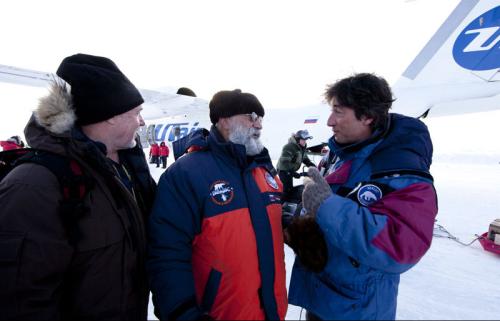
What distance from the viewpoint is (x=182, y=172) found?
1.29 m

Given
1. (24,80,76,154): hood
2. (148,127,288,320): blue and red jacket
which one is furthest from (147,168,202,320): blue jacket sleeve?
(24,80,76,154): hood

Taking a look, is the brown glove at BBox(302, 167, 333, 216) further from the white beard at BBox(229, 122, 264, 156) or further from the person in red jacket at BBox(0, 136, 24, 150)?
the person in red jacket at BBox(0, 136, 24, 150)

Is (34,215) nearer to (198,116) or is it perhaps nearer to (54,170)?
(54,170)

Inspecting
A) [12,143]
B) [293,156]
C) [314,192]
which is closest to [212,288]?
[314,192]

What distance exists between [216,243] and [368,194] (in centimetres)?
71

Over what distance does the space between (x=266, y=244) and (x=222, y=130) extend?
70cm

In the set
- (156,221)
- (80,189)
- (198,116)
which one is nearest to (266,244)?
(156,221)

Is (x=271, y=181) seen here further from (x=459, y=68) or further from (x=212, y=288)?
(x=459, y=68)

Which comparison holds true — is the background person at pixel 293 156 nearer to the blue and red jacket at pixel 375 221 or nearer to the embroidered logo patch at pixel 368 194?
the blue and red jacket at pixel 375 221

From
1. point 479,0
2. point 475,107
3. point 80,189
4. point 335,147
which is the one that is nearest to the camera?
point 80,189

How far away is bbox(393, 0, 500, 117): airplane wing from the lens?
19.2 ft

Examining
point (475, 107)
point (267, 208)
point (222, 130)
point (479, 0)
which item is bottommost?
point (475, 107)

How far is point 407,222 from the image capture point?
0.98m

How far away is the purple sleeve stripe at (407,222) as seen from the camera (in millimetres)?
958
